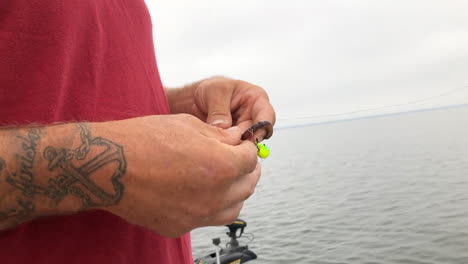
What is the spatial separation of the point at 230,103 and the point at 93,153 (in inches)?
37.0

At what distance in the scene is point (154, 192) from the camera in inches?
35.2

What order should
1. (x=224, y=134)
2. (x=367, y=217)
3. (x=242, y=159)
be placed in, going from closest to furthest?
(x=242, y=159)
(x=224, y=134)
(x=367, y=217)

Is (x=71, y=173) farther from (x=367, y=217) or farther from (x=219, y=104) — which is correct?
(x=367, y=217)

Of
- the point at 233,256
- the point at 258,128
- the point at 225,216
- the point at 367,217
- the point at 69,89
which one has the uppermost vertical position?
the point at 69,89

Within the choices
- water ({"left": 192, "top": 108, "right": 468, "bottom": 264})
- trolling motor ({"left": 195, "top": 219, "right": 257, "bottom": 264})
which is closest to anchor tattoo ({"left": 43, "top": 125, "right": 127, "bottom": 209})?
trolling motor ({"left": 195, "top": 219, "right": 257, "bottom": 264})

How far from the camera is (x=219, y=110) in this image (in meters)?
1.66

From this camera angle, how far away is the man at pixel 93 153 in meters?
0.89

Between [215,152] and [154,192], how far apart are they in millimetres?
190

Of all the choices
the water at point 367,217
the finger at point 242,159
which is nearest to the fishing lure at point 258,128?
the finger at point 242,159

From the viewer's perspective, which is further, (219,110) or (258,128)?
(219,110)

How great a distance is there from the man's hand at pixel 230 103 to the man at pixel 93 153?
0.33 metres

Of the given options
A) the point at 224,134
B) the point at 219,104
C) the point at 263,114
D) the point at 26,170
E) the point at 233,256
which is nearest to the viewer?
the point at 26,170

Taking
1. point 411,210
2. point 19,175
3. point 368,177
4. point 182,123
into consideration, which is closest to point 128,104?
point 182,123

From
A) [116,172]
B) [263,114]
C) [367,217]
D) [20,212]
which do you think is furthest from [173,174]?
[367,217]
